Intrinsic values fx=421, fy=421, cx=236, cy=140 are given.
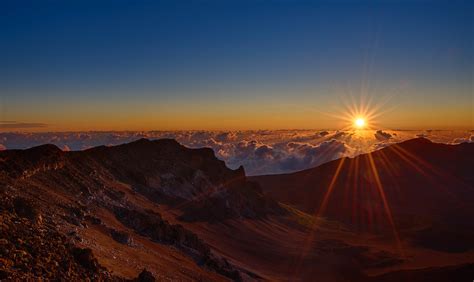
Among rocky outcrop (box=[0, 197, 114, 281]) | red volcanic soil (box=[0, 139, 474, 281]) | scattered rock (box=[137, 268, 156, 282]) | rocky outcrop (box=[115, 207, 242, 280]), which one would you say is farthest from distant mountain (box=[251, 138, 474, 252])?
rocky outcrop (box=[0, 197, 114, 281])

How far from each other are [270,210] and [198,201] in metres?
27.0

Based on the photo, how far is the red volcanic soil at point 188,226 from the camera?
104 feet

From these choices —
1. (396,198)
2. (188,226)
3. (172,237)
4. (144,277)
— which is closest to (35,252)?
(144,277)

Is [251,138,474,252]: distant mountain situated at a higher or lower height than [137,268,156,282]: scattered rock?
lower

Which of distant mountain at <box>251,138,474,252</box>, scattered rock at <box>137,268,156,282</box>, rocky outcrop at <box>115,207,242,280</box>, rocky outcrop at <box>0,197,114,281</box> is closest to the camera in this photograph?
rocky outcrop at <box>0,197,114,281</box>

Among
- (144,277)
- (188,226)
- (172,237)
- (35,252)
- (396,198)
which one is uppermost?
(35,252)

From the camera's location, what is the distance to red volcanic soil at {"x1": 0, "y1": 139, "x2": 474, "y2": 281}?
31.7 m

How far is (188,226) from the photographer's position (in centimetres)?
7331

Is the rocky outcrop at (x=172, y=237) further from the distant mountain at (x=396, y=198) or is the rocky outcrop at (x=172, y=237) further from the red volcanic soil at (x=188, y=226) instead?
the distant mountain at (x=396, y=198)

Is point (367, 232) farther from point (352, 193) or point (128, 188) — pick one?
point (128, 188)

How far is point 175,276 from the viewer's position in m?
40.0

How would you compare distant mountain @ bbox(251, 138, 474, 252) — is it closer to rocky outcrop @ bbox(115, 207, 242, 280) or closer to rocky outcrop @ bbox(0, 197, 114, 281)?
rocky outcrop @ bbox(115, 207, 242, 280)

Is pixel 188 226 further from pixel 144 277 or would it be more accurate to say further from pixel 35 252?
pixel 35 252

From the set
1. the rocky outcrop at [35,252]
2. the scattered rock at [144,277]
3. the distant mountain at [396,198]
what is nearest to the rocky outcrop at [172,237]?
the scattered rock at [144,277]
